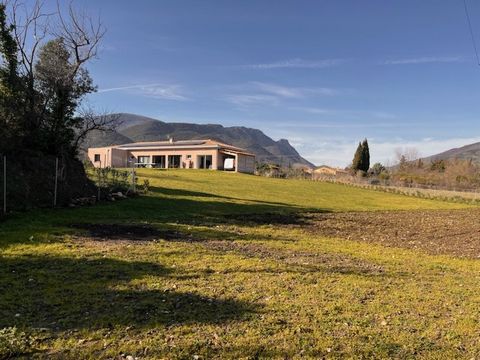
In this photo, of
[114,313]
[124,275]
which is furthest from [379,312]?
[124,275]

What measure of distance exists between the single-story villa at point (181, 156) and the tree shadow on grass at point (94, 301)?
52.6 m

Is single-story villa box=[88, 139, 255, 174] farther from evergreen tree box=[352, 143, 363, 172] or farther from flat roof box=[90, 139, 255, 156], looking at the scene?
evergreen tree box=[352, 143, 363, 172]

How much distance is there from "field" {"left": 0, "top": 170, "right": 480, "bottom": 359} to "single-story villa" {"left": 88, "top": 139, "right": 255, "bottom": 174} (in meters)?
49.4

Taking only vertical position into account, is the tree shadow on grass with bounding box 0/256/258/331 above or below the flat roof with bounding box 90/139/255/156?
below

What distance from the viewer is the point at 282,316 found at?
4703 mm

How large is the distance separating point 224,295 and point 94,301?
61.9 inches

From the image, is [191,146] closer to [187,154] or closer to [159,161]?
[187,154]

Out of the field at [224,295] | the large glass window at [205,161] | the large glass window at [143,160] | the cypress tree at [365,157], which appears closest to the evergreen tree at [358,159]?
the cypress tree at [365,157]

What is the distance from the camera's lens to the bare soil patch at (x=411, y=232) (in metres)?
10.9

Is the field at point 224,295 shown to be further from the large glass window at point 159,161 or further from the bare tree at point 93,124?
the large glass window at point 159,161

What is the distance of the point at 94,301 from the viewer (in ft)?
16.4

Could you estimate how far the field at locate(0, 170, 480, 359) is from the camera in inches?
155

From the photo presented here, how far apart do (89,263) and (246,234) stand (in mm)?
4993

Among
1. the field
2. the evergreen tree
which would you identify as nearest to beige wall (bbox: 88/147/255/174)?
the evergreen tree
